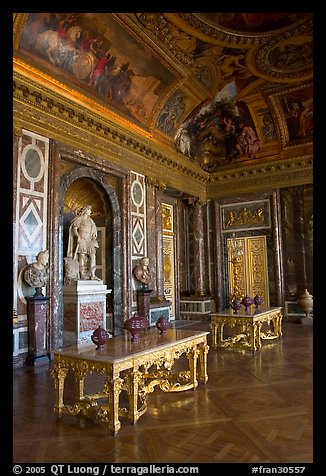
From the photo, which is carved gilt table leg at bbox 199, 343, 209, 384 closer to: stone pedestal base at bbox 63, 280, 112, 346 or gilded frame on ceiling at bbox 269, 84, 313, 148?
stone pedestal base at bbox 63, 280, 112, 346

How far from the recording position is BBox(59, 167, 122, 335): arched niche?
9.53 metres

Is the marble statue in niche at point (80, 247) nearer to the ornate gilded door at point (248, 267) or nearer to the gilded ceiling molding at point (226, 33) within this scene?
the gilded ceiling molding at point (226, 33)

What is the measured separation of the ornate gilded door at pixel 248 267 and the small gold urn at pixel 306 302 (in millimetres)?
1330

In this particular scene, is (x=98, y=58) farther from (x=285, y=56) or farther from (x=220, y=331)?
(x=220, y=331)

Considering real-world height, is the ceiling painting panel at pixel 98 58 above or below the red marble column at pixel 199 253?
above

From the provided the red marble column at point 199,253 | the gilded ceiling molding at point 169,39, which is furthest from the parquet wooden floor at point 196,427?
the red marble column at point 199,253

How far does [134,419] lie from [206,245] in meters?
10.9

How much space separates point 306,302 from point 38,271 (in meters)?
8.60

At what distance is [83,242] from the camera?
8.51 metres

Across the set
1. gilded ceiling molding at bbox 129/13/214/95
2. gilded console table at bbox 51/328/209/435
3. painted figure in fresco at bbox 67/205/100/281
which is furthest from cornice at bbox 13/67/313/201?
gilded console table at bbox 51/328/209/435

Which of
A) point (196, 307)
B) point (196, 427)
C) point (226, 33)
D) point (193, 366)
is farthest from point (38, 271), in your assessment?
point (196, 307)

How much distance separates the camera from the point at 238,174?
13.8 m

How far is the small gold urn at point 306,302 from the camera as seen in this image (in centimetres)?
1170

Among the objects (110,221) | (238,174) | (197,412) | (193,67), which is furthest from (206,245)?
(197,412)
